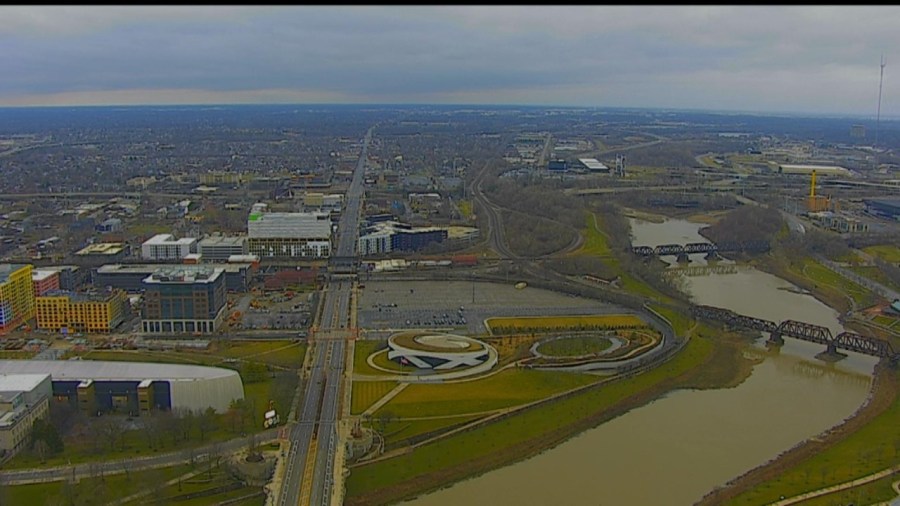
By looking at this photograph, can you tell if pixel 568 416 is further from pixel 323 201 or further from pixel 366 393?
pixel 323 201

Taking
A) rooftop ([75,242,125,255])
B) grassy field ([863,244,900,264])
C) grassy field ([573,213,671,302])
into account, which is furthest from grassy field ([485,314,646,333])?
rooftop ([75,242,125,255])

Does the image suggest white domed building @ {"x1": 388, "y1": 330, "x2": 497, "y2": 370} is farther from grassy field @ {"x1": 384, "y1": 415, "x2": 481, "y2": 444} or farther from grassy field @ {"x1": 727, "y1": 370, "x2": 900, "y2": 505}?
grassy field @ {"x1": 727, "y1": 370, "x2": 900, "y2": 505}

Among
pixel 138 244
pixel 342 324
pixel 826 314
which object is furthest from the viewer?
pixel 138 244

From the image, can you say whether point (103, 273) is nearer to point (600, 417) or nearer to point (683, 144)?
point (600, 417)

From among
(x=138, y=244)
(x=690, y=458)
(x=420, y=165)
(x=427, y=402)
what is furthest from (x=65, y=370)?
(x=420, y=165)

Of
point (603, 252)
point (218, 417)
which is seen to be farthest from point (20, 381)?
point (603, 252)
